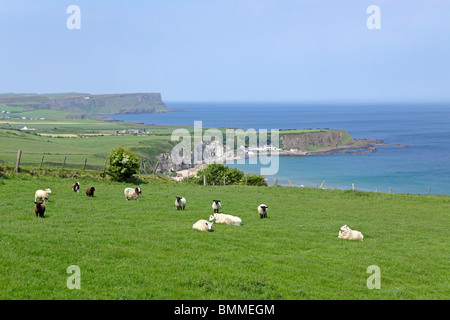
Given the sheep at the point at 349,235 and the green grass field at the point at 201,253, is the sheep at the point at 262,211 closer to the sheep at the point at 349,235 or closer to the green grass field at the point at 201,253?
the green grass field at the point at 201,253

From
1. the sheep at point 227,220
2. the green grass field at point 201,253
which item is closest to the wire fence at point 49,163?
the green grass field at point 201,253

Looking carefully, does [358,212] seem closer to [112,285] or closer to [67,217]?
[67,217]

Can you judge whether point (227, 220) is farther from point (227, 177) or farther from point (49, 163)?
point (49, 163)

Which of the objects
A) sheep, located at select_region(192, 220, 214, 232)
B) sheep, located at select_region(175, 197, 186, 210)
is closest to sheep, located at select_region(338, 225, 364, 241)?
sheep, located at select_region(192, 220, 214, 232)

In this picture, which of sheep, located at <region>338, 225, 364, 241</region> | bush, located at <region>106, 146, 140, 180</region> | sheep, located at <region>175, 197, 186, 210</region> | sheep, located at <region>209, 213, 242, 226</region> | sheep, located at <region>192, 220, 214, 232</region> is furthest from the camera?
bush, located at <region>106, 146, 140, 180</region>

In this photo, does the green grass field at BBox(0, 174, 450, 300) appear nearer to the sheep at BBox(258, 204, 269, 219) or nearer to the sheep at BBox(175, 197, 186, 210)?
the sheep at BBox(175, 197, 186, 210)

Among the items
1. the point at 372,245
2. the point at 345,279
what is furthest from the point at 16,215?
the point at 372,245

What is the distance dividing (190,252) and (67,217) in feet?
30.8

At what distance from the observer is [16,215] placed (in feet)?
71.0

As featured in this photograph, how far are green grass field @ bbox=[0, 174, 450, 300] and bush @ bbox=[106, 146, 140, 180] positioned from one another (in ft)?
43.1

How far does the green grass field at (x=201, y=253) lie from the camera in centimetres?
1259

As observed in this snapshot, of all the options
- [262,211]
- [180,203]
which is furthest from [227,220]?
[180,203]

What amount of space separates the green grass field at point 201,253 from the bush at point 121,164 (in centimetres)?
1312

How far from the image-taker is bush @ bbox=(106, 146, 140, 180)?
43.4m
